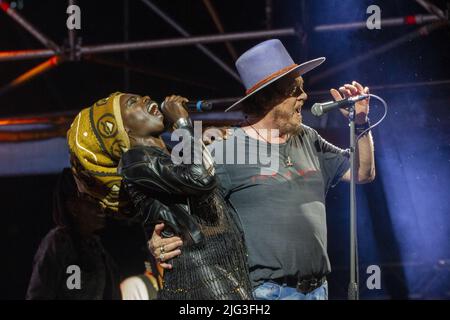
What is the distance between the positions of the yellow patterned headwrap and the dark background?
183cm

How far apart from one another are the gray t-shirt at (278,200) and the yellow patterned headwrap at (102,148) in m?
0.55

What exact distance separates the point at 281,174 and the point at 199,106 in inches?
23.7

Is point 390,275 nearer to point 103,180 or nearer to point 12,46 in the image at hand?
point 103,180

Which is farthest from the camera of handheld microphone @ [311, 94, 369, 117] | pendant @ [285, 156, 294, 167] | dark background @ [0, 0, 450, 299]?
dark background @ [0, 0, 450, 299]

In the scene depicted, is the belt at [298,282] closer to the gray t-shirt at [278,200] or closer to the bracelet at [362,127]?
the gray t-shirt at [278,200]

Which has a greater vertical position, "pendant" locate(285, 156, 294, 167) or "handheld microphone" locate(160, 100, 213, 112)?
"handheld microphone" locate(160, 100, 213, 112)

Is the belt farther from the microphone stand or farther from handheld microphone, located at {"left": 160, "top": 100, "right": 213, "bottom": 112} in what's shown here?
handheld microphone, located at {"left": 160, "top": 100, "right": 213, "bottom": 112}

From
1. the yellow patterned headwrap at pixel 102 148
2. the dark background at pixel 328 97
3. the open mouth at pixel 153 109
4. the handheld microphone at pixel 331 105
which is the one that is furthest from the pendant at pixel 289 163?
the dark background at pixel 328 97

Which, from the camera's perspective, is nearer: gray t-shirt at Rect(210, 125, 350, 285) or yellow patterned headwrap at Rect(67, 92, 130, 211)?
yellow patterned headwrap at Rect(67, 92, 130, 211)

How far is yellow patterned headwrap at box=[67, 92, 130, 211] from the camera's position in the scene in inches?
131

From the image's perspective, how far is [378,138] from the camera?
15.5 feet

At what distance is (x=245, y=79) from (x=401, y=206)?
187cm

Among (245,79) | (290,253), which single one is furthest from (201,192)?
(245,79)

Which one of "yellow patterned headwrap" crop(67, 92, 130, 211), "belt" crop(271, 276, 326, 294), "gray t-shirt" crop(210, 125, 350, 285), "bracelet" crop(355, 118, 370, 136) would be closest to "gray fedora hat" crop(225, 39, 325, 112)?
"gray t-shirt" crop(210, 125, 350, 285)
